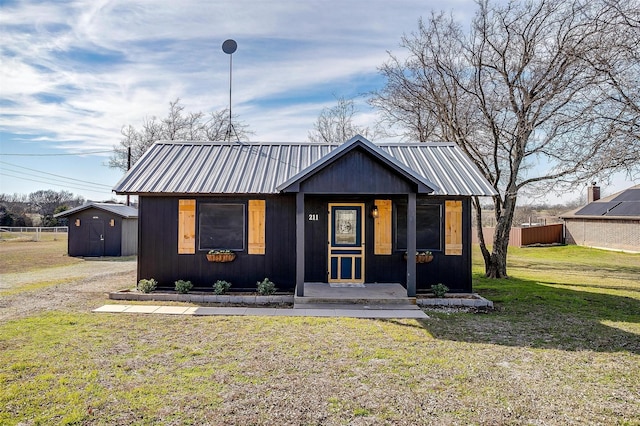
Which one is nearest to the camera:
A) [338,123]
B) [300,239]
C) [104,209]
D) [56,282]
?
[300,239]

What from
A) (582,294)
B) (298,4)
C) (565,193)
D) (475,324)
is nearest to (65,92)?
(298,4)

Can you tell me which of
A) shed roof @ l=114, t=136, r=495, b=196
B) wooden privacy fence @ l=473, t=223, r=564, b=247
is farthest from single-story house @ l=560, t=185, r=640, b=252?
shed roof @ l=114, t=136, r=495, b=196

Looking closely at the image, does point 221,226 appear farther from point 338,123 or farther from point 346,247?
point 338,123

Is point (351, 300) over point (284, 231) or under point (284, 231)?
under

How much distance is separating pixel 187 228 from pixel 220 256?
115 centimetres

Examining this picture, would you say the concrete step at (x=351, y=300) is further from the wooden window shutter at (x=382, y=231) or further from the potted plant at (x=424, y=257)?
Result: the wooden window shutter at (x=382, y=231)

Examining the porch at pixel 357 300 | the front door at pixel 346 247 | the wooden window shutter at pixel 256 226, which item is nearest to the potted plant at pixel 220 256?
the wooden window shutter at pixel 256 226

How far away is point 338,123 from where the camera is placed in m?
25.5

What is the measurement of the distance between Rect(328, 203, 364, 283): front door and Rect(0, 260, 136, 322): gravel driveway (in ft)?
18.2

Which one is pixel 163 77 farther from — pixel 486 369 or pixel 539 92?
pixel 486 369

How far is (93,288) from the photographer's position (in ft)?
35.2

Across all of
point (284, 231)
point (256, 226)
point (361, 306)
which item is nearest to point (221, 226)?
point (256, 226)

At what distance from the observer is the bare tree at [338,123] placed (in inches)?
978

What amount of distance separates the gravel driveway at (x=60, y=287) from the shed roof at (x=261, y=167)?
2.78 meters
